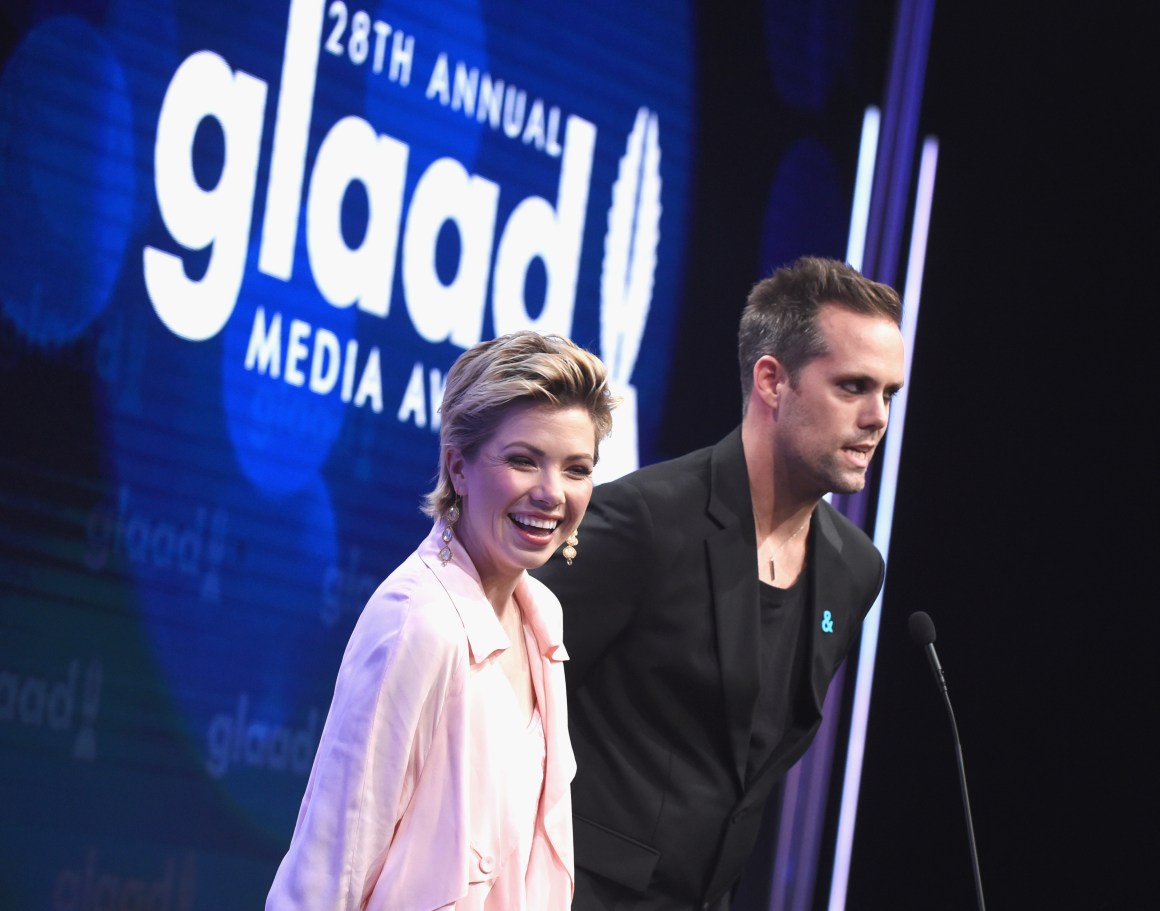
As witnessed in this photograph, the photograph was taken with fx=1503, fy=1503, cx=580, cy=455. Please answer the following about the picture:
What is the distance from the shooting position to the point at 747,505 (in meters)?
2.62

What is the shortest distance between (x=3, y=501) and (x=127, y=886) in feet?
2.75

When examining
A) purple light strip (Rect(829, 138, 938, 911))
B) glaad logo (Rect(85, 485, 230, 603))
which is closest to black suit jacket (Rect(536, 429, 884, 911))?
glaad logo (Rect(85, 485, 230, 603))

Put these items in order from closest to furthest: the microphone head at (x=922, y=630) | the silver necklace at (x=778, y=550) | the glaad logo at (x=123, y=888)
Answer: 1. the silver necklace at (x=778, y=550)
2. the microphone head at (x=922, y=630)
3. the glaad logo at (x=123, y=888)

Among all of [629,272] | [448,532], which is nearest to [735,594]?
[448,532]

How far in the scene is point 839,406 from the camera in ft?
8.56

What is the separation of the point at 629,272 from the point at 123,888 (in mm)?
2022

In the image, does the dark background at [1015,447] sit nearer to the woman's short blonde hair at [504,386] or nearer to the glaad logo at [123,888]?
the glaad logo at [123,888]

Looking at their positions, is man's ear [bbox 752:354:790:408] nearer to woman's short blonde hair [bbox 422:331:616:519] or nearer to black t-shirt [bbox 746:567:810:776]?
black t-shirt [bbox 746:567:810:776]

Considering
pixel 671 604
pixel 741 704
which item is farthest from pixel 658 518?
pixel 741 704

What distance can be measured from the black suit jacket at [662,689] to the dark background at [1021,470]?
1.72 meters

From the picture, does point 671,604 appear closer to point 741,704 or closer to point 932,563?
point 741,704

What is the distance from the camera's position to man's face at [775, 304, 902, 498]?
2.59 m

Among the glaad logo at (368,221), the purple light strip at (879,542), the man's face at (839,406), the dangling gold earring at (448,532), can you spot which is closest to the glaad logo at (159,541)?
the glaad logo at (368,221)

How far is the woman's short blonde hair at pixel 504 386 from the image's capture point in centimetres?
183
